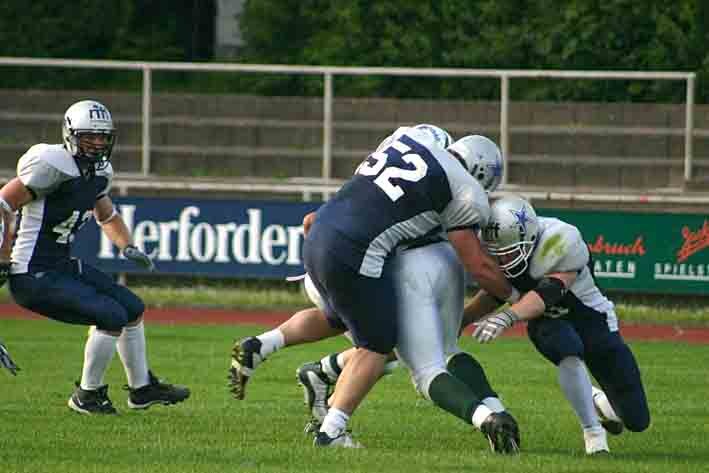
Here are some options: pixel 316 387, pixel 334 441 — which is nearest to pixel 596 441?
pixel 334 441

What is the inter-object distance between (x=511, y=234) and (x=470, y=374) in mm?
682

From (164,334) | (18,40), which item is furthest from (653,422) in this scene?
(18,40)

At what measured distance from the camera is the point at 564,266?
8.23m

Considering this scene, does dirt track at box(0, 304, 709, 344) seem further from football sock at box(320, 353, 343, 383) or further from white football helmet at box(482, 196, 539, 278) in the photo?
white football helmet at box(482, 196, 539, 278)

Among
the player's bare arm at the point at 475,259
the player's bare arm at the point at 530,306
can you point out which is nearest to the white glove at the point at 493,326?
the player's bare arm at the point at 530,306

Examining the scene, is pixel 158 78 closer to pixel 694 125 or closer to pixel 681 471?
pixel 694 125

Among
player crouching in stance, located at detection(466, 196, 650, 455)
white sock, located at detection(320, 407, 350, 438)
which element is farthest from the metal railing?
white sock, located at detection(320, 407, 350, 438)

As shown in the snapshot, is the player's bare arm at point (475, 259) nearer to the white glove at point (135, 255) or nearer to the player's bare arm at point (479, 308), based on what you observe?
the player's bare arm at point (479, 308)

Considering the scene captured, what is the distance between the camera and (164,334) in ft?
48.6

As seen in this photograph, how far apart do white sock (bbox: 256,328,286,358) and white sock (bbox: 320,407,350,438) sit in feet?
1.98

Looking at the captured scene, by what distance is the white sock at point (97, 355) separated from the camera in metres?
9.45

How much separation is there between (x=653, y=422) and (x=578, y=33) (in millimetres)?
10482

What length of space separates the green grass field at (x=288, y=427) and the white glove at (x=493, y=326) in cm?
55

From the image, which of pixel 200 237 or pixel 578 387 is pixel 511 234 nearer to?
pixel 578 387
